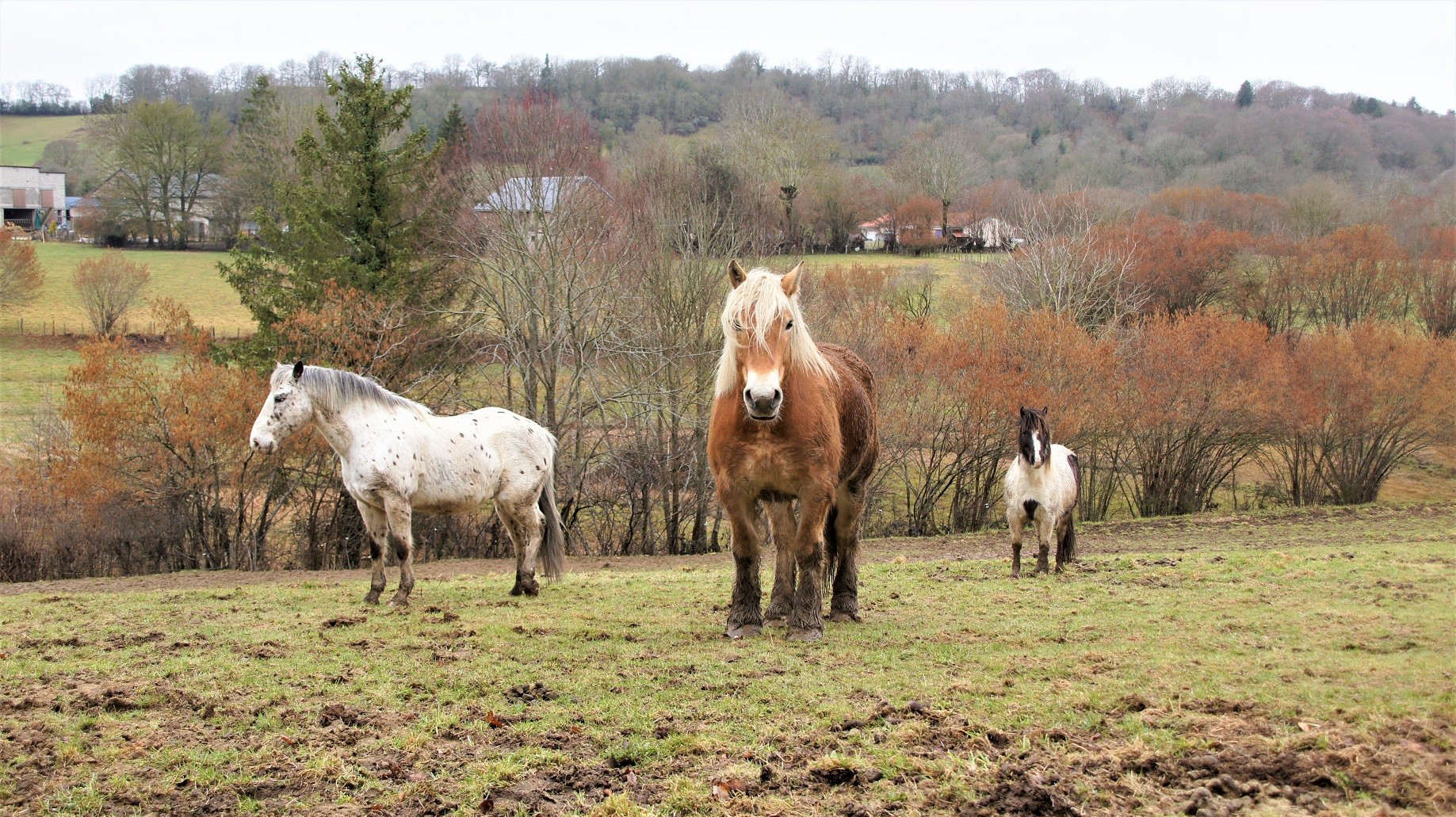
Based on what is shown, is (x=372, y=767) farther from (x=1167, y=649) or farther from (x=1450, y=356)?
(x=1450, y=356)

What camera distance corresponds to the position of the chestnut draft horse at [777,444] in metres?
6.75

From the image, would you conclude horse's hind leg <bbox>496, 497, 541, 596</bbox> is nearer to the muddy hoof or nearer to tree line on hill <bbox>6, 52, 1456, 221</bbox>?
the muddy hoof

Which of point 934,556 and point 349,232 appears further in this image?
point 349,232

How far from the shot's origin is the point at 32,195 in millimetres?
85125

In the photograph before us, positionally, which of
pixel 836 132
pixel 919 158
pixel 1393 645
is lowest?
pixel 1393 645

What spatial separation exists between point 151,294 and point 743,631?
54.7 metres

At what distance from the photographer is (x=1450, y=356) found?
104 feet

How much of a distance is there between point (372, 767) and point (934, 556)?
1478cm

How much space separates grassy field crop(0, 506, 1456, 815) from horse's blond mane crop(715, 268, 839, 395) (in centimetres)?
203

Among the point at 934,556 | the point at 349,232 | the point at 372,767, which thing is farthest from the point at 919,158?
the point at 372,767

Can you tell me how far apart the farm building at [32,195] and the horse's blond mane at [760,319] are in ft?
307

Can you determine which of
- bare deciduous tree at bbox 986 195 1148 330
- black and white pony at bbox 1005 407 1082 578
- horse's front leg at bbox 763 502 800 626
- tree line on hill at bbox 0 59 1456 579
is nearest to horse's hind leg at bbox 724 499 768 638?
horse's front leg at bbox 763 502 800 626

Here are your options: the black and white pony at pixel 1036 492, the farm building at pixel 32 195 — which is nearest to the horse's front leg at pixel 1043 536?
the black and white pony at pixel 1036 492

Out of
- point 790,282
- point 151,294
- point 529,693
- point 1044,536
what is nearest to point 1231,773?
point 529,693
